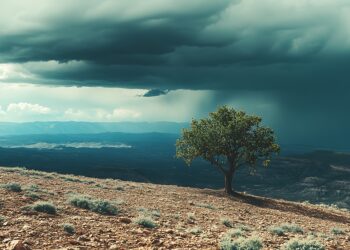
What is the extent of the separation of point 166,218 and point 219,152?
3152cm

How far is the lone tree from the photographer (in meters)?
53.5

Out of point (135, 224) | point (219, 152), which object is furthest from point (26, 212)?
point (219, 152)

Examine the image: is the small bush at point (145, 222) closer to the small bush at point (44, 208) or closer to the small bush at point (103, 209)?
the small bush at point (103, 209)

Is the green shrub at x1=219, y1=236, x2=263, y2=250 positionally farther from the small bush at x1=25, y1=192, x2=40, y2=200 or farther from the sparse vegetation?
the small bush at x1=25, y1=192, x2=40, y2=200

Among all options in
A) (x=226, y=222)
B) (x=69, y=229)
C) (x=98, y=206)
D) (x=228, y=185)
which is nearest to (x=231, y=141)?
(x=228, y=185)

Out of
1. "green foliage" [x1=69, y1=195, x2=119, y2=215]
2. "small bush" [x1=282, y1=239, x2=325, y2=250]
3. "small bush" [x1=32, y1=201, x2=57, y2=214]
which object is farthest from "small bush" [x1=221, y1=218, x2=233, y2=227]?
"small bush" [x1=32, y1=201, x2=57, y2=214]

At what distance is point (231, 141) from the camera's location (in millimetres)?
53594

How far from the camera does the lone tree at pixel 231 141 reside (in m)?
53.5

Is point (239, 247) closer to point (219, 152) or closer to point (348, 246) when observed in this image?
point (348, 246)

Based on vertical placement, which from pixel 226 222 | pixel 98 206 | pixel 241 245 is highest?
pixel 241 245

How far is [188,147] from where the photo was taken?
57.4 m

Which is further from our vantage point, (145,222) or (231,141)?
(231,141)

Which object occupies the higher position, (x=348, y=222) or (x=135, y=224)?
(x=135, y=224)

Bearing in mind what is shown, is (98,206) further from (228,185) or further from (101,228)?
(228,185)
